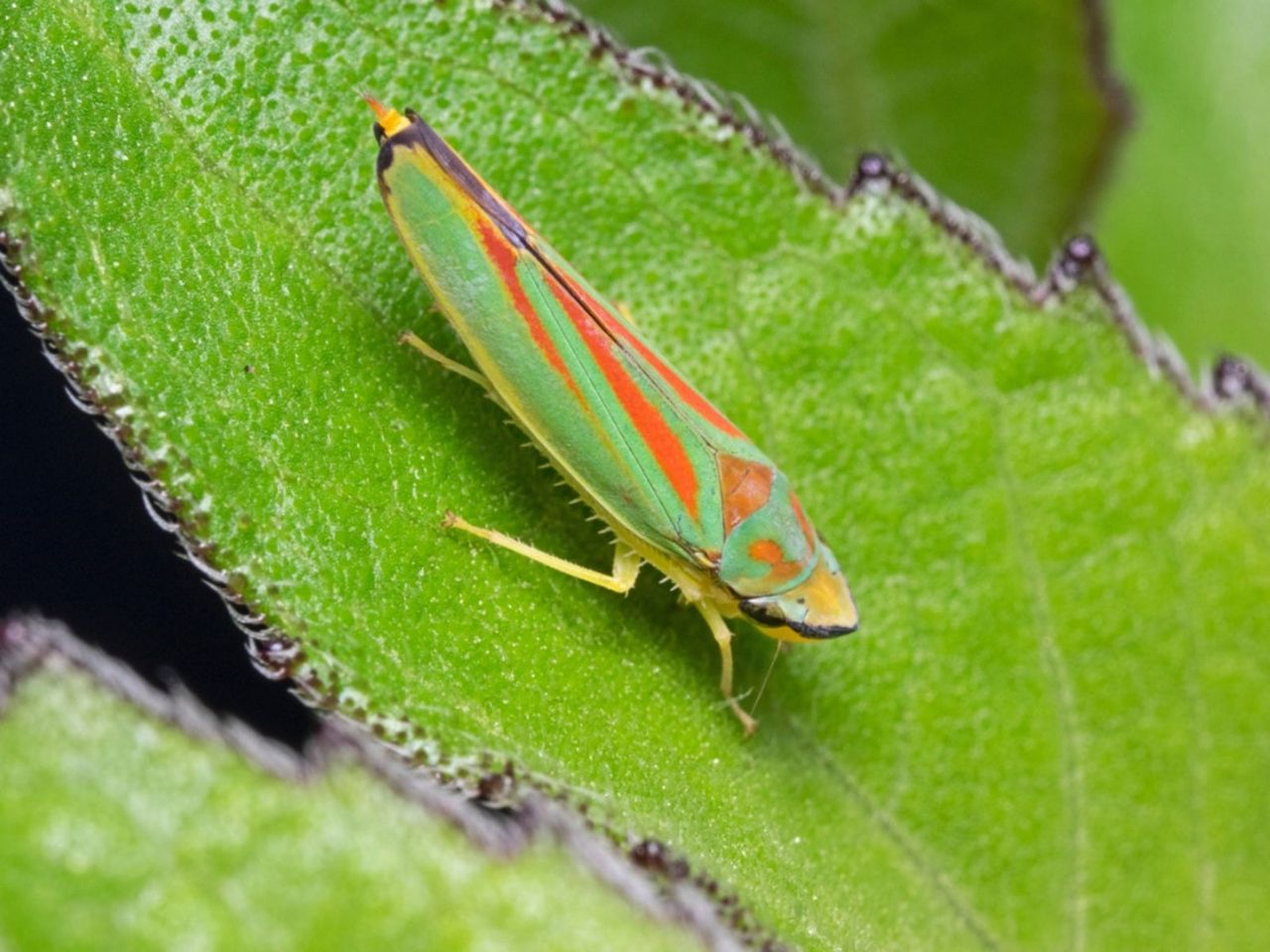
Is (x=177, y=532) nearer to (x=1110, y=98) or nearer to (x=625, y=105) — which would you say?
(x=625, y=105)

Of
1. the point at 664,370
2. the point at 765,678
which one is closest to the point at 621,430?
the point at 664,370

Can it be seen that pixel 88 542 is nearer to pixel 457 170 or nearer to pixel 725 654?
pixel 457 170

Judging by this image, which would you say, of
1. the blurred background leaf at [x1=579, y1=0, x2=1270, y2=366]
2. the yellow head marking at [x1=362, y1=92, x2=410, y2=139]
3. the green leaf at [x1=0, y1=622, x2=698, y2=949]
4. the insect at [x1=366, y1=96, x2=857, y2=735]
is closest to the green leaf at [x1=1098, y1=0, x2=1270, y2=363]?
the blurred background leaf at [x1=579, y1=0, x2=1270, y2=366]

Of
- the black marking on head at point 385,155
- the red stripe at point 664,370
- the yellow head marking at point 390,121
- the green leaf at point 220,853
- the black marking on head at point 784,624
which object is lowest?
the green leaf at point 220,853

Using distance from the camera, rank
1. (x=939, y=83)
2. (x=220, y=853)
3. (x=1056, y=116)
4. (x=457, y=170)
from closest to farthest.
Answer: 1. (x=220, y=853)
2. (x=457, y=170)
3. (x=1056, y=116)
4. (x=939, y=83)

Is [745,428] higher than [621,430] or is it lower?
higher

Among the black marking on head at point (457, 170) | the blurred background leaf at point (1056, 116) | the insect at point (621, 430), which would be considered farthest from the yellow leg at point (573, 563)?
the blurred background leaf at point (1056, 116)

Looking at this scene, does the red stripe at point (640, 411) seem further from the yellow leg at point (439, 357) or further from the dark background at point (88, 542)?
the dark background at point (88, 542)

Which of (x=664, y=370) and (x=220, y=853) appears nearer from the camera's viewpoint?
(x=220, y=853)
